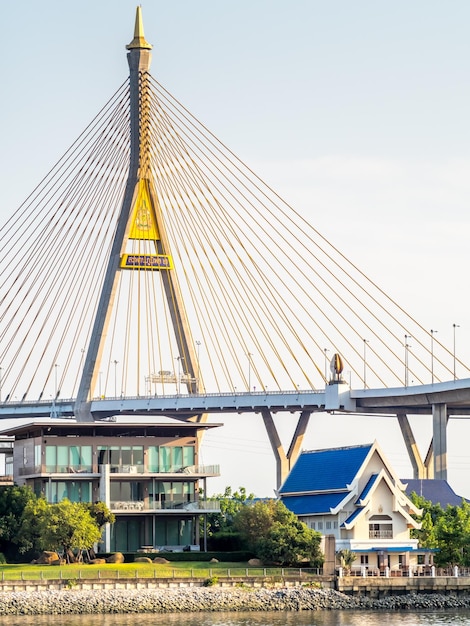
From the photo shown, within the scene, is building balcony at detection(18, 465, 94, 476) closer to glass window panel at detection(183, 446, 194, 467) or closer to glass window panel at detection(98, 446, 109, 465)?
glass window panel at detection(98, 446, 109, 465)

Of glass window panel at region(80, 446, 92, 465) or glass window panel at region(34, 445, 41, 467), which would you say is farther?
glass window panel at region(80, 446, 92, 465)

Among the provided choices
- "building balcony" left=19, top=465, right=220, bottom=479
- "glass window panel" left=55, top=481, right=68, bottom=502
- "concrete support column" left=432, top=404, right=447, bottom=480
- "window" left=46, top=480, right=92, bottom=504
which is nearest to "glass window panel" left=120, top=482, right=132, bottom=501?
"building balcony" left=19, top=465, right=220, bottom=479

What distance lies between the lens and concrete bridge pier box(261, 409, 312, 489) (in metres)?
132

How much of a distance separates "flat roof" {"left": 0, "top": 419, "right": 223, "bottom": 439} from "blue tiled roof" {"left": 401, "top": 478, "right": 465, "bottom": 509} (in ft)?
43.5

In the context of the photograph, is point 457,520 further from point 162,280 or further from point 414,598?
point 162,280

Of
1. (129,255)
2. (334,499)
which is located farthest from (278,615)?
(129,255)

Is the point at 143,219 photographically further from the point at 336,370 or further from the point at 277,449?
the point at 277,449

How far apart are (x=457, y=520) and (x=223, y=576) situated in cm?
1363

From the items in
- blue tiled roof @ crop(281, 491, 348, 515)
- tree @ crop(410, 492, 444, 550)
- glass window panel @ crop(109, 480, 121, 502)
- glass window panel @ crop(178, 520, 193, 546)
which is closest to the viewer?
blue tiled roof @ crop(281, 491, 348, 515)

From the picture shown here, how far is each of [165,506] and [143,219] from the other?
33.5 metres

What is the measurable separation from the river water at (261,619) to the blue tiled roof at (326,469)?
11441 millimetres

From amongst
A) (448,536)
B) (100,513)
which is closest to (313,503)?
(448,536)

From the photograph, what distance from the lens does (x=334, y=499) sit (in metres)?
84.0

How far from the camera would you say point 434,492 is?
3829 inches
